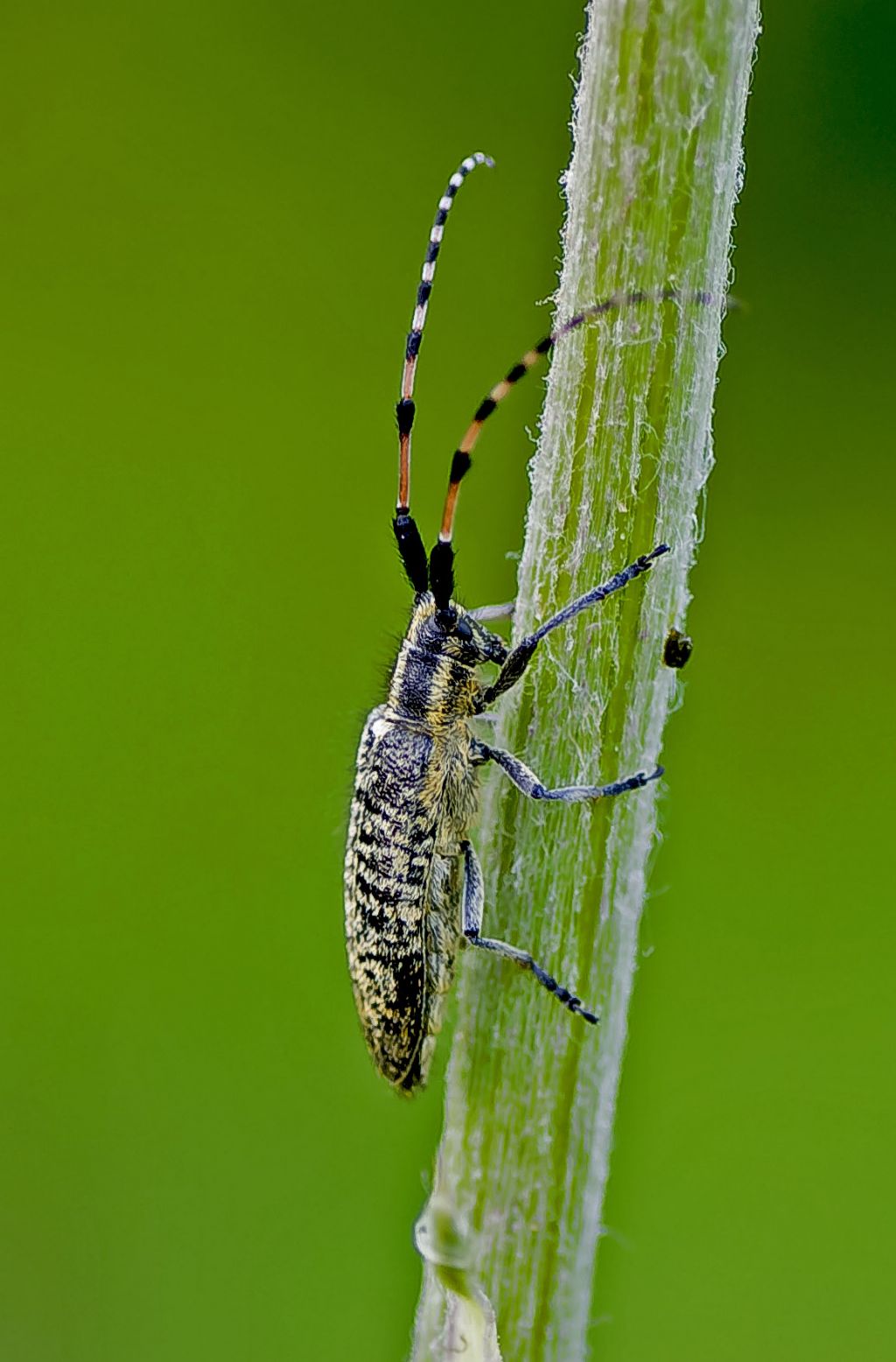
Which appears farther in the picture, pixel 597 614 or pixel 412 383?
pixel 412 383

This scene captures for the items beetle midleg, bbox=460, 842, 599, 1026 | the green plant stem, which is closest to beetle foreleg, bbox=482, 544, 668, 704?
the green plant stem

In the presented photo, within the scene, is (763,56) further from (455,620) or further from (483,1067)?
(483,1067)

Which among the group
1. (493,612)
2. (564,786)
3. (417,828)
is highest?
(493,612)

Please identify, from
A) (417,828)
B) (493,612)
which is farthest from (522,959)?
(493,612)

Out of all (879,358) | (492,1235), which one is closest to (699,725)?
(879,358)

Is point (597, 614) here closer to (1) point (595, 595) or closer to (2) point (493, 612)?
(1) point (595, 595)

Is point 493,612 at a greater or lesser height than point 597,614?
greater

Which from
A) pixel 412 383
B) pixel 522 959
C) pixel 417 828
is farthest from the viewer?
pixel 417 828
